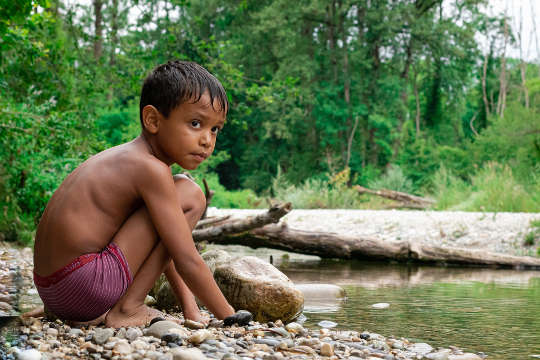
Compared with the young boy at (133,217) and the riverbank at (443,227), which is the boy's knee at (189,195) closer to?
the young boy at (133,217)

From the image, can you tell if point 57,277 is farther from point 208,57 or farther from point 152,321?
point 208,57

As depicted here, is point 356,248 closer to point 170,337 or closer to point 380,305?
point 380,305

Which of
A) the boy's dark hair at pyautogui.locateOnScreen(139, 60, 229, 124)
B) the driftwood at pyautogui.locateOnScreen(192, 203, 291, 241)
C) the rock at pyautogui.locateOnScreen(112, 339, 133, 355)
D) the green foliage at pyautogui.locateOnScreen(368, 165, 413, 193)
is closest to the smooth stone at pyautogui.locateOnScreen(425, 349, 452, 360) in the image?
the rock at pyautogui.locateOnScreen(112, 339, 133, 355)

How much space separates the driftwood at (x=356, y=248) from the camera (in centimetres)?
748

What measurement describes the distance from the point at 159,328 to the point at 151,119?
0.93m

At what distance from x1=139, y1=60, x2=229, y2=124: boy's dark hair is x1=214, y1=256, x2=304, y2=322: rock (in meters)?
1.34

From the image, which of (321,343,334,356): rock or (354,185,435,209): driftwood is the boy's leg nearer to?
(321,343,334,356): rock

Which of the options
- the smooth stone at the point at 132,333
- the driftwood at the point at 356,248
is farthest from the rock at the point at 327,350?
the driftwood at the point at 356,248

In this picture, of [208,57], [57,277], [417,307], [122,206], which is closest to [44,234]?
[57,277]

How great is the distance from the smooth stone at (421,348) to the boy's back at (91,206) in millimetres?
1529

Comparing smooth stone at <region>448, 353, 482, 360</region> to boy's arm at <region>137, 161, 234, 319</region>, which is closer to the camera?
boy's arm at <region>137, 161, 234, 319</region>

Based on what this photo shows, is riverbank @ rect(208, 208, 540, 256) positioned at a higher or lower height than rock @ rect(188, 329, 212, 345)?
lower

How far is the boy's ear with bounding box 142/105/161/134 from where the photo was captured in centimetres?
263

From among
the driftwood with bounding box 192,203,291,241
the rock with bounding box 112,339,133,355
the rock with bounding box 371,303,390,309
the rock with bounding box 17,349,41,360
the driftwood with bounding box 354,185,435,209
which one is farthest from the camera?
the driftwood with bounding box 354,185,435,209
